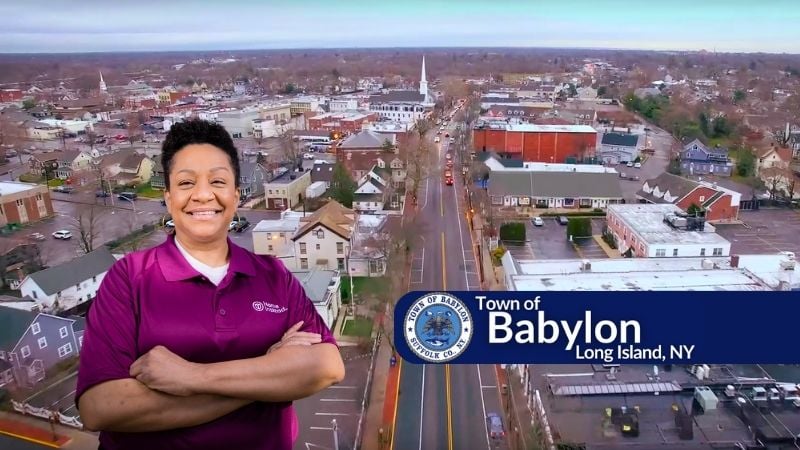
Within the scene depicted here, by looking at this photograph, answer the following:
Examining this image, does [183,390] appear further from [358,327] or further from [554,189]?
[554,189]

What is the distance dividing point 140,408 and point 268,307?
17cm

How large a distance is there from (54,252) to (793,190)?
9.02 meters

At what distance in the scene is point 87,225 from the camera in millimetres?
6184

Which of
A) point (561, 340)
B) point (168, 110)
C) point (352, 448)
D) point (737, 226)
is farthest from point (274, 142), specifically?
point (561, 340)

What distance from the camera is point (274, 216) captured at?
666cm

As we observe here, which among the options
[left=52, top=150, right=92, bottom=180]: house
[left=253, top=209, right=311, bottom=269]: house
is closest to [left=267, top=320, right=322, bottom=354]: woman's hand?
[left=253, top=209, right=311, bottom=269]: house

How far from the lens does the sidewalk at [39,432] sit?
220cm

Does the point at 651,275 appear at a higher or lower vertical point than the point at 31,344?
higher

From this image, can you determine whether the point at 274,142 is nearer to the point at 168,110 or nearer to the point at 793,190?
the point at 168,110

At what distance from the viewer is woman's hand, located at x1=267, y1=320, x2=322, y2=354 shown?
0.64 m

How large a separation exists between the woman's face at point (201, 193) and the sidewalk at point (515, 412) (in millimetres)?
2352

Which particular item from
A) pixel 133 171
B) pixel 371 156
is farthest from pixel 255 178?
pixel 371 156

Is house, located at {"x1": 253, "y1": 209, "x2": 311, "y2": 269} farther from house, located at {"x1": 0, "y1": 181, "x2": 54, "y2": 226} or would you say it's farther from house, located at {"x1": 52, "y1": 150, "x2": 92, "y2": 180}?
house, located at {"x1": 52, "y1": 150, "x2": 92, "y2": 180}

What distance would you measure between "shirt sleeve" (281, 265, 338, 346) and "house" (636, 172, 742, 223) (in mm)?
6546
